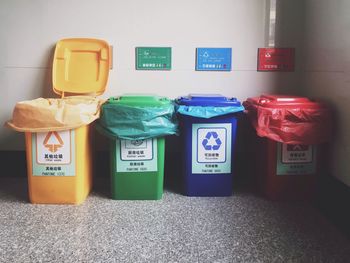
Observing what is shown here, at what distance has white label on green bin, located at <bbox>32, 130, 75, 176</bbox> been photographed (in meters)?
1.85

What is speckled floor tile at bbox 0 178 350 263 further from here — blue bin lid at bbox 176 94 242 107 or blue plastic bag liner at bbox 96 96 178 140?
blue bin lid at bbox 176 94 242 107

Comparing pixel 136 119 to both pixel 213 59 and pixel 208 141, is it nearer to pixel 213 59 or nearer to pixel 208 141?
pixel 208 141

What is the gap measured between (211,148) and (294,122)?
0.50m

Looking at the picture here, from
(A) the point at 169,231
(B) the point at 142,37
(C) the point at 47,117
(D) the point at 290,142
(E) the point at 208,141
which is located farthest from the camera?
(B) the point at 142,37

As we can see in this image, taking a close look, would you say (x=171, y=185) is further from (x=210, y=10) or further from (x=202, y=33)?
(x=210, y=10)

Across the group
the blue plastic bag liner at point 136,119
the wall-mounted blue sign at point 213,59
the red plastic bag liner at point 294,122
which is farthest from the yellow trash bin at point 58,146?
the red plastic bag liner at point 294,122

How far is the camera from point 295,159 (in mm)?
1966

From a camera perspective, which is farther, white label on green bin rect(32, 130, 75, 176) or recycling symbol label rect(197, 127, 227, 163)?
recycling symbol label rect(197, 127, 227, 163)

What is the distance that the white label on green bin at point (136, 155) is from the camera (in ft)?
6.46

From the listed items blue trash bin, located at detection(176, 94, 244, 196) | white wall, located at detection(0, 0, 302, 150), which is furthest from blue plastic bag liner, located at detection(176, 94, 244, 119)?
white wall, located at detection(0, 0, 302, 150)

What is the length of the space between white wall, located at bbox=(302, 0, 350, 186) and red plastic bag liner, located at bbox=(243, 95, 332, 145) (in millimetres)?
88

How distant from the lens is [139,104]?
193 centimetres

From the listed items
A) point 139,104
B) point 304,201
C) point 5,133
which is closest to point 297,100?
point 304,201

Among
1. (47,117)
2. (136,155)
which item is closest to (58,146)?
(47,117)
